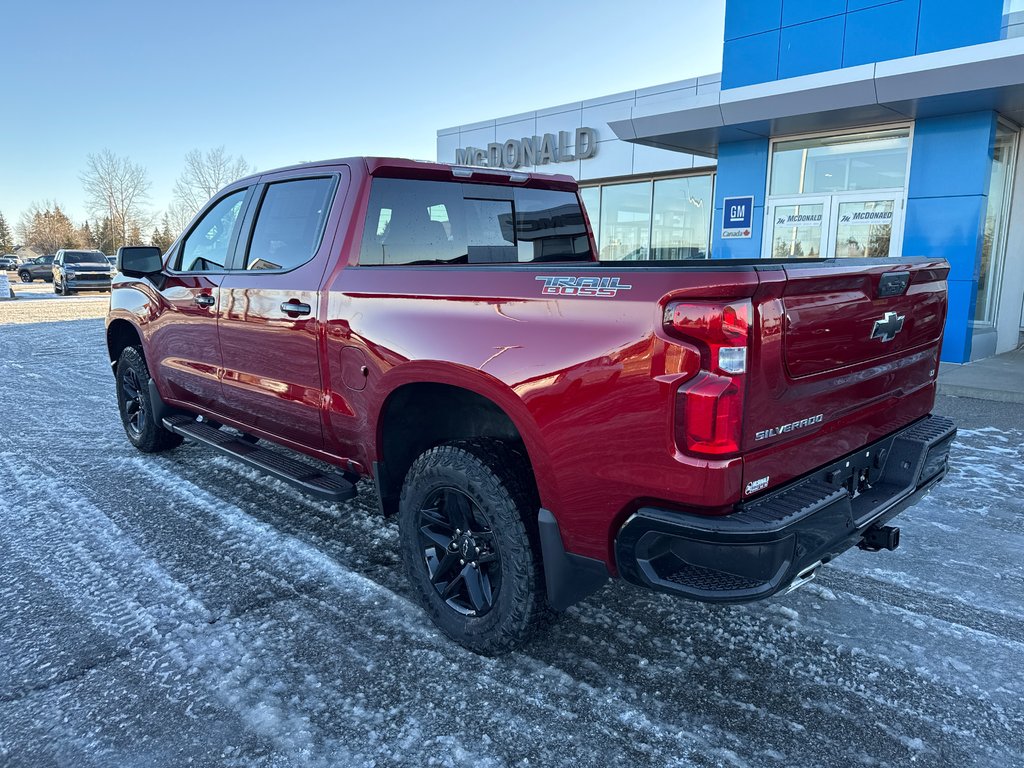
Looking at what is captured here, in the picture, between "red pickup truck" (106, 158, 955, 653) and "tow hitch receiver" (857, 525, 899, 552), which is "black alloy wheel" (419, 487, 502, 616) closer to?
"red pickup truck" (106, 158, 955, 653)

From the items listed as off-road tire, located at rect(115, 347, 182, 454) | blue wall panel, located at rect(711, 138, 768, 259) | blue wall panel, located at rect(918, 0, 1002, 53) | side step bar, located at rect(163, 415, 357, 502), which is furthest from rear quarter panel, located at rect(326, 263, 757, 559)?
blue wall panel, located at rect(918, 0, 1002, 53)

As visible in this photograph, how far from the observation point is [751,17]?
12633 millimetres

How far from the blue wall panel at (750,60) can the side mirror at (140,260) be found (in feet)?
36.9

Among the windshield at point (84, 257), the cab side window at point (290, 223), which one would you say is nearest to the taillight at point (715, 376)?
the cab side window at point (290, 223)

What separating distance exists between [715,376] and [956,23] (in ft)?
37.4

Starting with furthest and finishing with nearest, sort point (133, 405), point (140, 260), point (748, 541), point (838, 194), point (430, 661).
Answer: point (838, 194)
point (133, 405)
point (140, 260)
point (430, 661)
point (748, 541)

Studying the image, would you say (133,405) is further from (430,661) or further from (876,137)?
(876,137)

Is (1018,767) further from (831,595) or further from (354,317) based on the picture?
(354,317)

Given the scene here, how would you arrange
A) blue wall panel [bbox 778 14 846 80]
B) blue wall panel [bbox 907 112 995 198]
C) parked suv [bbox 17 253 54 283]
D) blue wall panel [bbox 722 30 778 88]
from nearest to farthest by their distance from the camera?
blue wall panel [bbox 907 112 995 198], blue wall panel [bbox 778 14 846 80], blue wall panel [bbox 722 30 778 88], parked suv [bbox 17 253 54 283]

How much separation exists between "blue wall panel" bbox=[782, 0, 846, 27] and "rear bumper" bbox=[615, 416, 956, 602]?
11702 mm

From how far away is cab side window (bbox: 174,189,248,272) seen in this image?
14.4ft

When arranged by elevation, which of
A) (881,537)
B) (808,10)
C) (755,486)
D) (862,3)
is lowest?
(881,537)

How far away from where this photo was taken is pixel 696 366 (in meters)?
2.06

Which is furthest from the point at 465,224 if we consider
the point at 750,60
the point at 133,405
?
the point at 750,60
